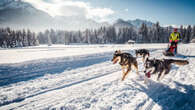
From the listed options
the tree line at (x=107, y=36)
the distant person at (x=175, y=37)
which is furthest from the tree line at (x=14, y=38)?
the distant person at (x=175, y=37)

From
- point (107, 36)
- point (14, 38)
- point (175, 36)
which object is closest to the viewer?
point (175, 36)

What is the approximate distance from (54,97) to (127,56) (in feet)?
11.9

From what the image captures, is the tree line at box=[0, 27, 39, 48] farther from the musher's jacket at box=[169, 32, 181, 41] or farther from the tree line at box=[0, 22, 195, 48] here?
the musher's jacket at box=[169, 32, 181, 41]

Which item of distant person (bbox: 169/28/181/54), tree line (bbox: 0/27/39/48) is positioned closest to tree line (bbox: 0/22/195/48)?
tree line (bbox: 0/27/39/48)

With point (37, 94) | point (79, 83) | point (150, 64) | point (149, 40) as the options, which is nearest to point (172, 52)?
point (150, 64)

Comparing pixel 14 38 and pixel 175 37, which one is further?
pixel 14 38

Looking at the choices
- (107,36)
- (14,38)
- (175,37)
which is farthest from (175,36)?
(14,38)

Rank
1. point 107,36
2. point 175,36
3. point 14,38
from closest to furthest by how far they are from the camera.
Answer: point 175,36 < point 14,38 < point 107,36

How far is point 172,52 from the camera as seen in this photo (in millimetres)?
10719

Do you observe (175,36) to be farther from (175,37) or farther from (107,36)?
(107,36)

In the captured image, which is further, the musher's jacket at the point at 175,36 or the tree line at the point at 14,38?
the tree line at the point at 14,38

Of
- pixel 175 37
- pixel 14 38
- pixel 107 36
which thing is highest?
pixel 107 36

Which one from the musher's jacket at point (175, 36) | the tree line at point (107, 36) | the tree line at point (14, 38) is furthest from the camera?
the tree line at point (107, 36)

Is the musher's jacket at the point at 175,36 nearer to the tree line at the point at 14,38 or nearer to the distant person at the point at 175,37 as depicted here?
the distant person at the point at 175,37
